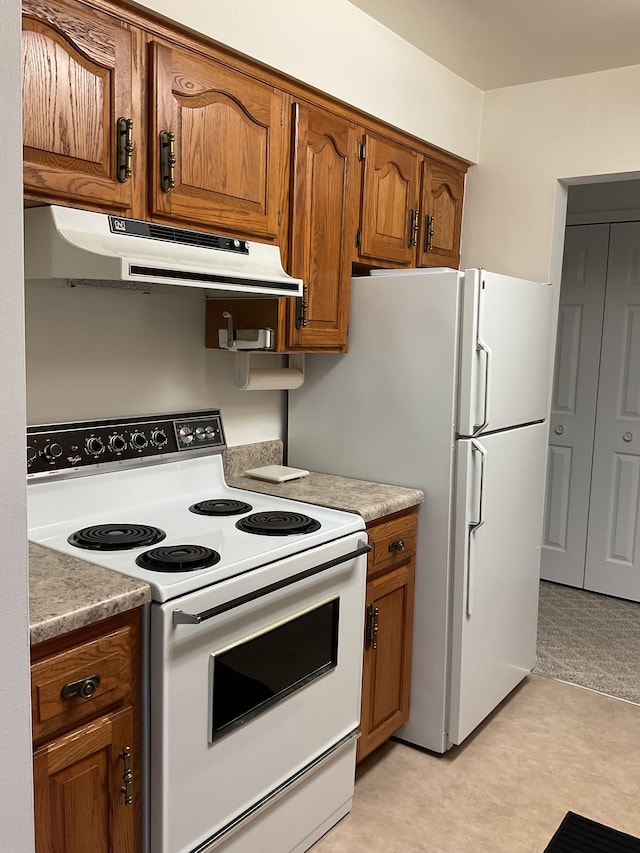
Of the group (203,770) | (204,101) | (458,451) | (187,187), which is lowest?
(203,770)

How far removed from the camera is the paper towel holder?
2504 mm

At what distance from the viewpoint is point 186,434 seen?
2.35 m

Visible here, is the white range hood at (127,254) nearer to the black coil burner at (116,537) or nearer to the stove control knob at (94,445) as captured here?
the stove control knob at (94,445)

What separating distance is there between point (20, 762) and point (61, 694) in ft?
0.75

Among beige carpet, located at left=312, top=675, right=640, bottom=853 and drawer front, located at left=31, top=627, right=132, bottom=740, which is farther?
beige carpet, located at left=312, top=675, right=640, bottom=853

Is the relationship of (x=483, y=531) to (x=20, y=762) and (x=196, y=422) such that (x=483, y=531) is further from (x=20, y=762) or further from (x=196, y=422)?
(x=20, y=762)

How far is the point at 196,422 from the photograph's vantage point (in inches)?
94.3

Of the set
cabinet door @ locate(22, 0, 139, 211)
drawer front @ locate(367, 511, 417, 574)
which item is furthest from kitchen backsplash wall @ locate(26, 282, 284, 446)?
drawer front @ locate(367, 511, 417, 574)

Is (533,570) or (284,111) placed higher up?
(284,111)

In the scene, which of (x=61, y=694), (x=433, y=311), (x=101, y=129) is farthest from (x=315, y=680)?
(x=101, y=129)

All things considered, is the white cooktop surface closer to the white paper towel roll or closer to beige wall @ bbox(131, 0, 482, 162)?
the white paper towel roll

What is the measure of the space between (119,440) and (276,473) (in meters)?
0.67

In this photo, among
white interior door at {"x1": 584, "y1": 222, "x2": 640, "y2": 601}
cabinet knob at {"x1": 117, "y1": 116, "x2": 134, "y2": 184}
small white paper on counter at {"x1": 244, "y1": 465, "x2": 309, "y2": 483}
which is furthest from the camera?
white interior door at {"x1": 584, "y1": 222, "x2": 640, "y2": 601}

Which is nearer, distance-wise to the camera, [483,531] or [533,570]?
[483,531]
